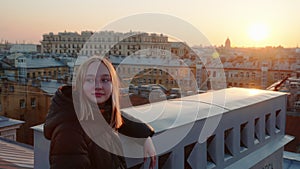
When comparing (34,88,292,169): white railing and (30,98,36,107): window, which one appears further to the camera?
(30,98,36,107): window

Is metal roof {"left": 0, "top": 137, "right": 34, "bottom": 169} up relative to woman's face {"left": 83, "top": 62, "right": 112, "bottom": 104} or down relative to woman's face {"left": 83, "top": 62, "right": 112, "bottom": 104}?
down

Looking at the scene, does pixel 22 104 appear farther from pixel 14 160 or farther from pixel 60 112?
pixel 60 112

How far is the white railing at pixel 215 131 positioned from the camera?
2.13 metres

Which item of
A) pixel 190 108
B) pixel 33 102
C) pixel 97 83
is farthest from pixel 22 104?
pixel 97 83

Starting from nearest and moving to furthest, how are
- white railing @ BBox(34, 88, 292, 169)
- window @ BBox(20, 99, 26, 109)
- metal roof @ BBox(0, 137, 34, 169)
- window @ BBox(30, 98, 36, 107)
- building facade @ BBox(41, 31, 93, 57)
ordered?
white railing @ BBox(34, 88, 292, 169)
metal roof @ BBox(0, 137, 34, 169)
window @ BBox(30, 98, 36, 107)
window @ BBox(20, 99, 26, 109)
building facade @ BBox(41, 31, 93, 57)

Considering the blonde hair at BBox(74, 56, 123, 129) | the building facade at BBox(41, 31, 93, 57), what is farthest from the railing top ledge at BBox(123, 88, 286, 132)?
the building facade at BBox(41, 31, 93, 57)

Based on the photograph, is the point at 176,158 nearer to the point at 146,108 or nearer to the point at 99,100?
the point at 146,108

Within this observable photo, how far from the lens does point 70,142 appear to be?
48.3 inches

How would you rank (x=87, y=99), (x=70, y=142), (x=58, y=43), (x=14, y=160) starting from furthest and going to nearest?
(x=58, y=43)
(x=14, y=160)
(x=87, y=99)
(x=70, y=142)

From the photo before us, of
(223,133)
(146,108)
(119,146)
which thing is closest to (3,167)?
(146,108)

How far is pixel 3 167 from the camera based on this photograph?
3.08 metres

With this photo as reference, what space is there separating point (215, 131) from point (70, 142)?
157 centimetres

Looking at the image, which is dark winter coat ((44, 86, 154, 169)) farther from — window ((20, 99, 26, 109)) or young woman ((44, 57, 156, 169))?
window ((20, 99, 26, 109))

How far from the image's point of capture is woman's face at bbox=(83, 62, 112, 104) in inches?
54.7
